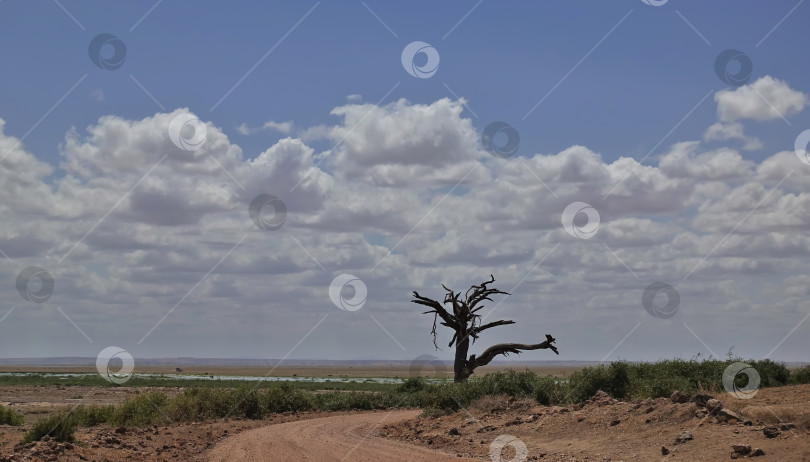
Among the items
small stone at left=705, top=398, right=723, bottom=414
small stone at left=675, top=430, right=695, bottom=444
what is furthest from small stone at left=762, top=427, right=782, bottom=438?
small stone at left=705, top=398, right=723, bottom=414

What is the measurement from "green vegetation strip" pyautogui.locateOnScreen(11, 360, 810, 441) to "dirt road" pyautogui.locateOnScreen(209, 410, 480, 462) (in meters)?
4.29

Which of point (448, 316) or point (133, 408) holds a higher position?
point (448, 316)

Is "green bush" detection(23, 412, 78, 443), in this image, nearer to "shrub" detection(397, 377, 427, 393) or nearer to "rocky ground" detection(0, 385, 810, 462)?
"rocky ground" detection(0, 385, 810, 462)

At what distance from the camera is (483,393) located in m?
28.6

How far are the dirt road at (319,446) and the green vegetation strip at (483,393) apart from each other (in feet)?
14.1

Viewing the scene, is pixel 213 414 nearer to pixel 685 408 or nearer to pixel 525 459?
pixel 525 459

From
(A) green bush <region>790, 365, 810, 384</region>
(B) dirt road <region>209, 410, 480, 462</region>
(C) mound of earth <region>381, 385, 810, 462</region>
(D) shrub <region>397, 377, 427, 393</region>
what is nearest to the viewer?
(C) mound of earth <region>381, 385, 810, 462</region>

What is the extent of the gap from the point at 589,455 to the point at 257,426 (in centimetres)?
1561

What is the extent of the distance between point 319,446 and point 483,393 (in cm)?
987

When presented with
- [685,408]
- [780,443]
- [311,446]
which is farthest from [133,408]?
[780,443]

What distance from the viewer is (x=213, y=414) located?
3269 centimetres

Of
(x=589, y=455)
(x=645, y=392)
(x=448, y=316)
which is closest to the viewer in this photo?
(x=589, y=455)

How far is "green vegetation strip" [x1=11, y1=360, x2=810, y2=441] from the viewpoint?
78.4 feet

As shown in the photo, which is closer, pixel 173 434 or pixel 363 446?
pixel 363 446
